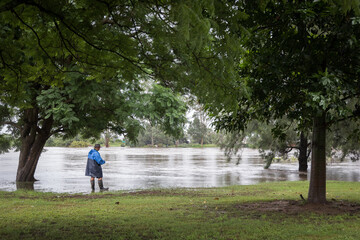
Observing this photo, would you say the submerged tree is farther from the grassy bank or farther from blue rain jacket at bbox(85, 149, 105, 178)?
blue rain jacket at bbox(85, 149, 105, 178)

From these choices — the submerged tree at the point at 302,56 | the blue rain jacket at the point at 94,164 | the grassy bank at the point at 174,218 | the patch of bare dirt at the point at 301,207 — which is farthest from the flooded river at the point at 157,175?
the submerged tree at the point at 302,56

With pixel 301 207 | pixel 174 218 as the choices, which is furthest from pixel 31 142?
pixel 301 207

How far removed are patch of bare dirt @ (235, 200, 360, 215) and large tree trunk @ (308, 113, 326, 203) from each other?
0.26 meters

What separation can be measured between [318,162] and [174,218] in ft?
11.4

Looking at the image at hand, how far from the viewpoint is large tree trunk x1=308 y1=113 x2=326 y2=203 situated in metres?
8.39

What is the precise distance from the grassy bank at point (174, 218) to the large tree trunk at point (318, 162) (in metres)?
0.35

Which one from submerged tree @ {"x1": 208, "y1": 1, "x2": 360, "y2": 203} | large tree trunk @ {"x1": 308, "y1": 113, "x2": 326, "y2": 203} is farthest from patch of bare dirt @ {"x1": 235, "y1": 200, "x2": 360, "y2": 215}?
submerged tree @ {"x1": 208, "y1": 1, "x2": 360, "y2": 203}

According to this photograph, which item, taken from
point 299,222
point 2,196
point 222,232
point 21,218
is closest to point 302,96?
point 299,222

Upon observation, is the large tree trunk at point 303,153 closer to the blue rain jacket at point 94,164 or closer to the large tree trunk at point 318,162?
the blue rain jacket at point 94,164

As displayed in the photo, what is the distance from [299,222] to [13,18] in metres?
5.83

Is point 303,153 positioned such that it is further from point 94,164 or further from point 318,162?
point 318,162

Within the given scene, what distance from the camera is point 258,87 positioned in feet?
25.0

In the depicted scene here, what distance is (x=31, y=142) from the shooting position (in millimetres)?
16219

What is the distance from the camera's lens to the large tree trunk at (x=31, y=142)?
15.5 meters
